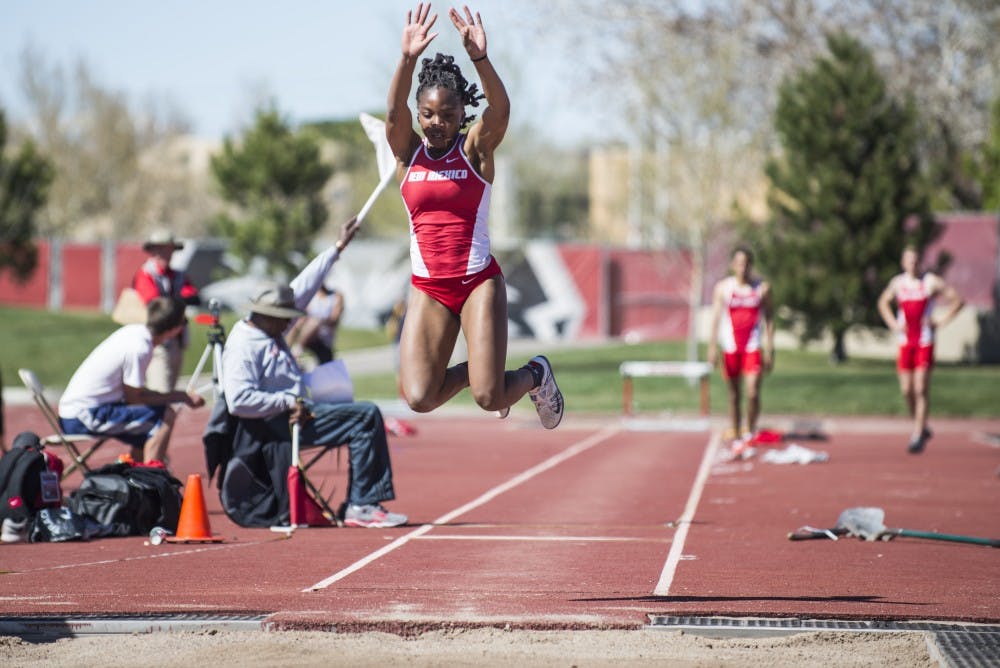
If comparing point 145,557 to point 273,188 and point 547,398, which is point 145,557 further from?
point 273,188

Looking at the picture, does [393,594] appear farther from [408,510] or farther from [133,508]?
[408,510]

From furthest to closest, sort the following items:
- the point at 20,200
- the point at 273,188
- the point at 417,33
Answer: the point at 20,200 < the point at 273,188 < the point at 417,33

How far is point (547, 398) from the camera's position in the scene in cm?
786

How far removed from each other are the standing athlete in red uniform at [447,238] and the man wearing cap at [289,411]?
251 cm

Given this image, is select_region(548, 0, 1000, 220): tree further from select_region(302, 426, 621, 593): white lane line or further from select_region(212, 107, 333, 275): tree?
select_region(302, 426, 621, 593): white lane line

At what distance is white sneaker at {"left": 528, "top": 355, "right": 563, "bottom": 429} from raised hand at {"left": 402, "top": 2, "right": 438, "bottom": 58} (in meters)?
1.93

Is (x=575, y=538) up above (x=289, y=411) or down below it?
below

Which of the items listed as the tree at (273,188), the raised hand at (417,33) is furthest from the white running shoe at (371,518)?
the tree at (273,188)

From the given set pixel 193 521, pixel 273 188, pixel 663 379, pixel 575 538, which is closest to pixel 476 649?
pixel 575 538

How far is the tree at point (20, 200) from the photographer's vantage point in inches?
1521

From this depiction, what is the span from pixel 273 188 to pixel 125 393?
23.8 meters

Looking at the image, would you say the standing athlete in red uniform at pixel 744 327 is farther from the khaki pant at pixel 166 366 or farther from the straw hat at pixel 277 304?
the straw hat at pixel 277 304

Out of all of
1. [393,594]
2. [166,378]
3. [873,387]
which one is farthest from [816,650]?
[873,387]

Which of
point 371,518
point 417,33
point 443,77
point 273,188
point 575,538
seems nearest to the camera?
point 417,33
